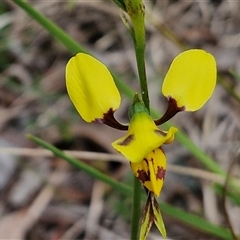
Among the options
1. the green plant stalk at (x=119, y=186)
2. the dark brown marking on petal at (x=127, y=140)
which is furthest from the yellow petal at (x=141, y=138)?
the green plant stalk at (x=119, y=186)

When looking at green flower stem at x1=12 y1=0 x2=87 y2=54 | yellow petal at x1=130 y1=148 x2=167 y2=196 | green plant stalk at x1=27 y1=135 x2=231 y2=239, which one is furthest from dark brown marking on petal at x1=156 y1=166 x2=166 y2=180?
green flower stem at x1=12 y1=0 x2=87 y2=54

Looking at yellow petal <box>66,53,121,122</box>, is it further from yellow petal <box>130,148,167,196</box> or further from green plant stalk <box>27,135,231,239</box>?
green plant stalk <box>27,135,231,239</box>

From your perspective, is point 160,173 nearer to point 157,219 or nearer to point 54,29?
point 157,219

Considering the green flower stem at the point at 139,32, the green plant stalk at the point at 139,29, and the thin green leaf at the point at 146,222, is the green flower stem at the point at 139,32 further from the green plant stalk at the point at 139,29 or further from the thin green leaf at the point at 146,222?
the thin green leaf at the point at 146,222

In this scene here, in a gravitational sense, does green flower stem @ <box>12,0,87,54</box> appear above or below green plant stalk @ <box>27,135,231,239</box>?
above

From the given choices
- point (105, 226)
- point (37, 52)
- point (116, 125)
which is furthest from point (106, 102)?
point (37, 52)
